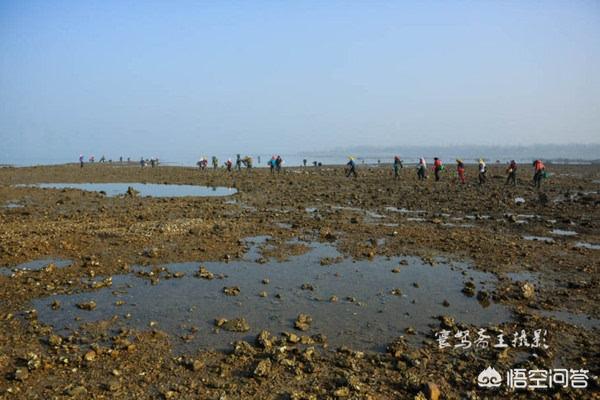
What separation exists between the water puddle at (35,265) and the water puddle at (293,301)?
88.5 inches

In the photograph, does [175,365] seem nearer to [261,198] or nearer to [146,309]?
[146,309]

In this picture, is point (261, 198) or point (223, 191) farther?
point (223, 191)

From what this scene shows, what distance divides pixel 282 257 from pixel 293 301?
3.57 meters

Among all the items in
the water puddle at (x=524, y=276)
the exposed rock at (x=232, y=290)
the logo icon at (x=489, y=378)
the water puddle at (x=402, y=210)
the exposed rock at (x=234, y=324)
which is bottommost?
the logo icon at (x=489, y=378)

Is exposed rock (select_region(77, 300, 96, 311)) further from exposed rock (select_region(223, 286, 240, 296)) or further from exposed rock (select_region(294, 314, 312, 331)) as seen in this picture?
exposed rock (select_region(294, 314, 312, 331))

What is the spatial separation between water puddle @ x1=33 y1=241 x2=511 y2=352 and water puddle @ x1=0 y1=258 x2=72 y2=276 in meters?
2.25

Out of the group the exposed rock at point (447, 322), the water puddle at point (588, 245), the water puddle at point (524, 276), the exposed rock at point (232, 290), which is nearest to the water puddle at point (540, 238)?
the water puddle at point (588, 245)

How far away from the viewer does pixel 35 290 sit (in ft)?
30.8

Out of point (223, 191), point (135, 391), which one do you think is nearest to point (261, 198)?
point (223, 191)

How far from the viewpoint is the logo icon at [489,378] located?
6016 millimetres

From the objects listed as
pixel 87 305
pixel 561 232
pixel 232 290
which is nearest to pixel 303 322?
pixel 232 290

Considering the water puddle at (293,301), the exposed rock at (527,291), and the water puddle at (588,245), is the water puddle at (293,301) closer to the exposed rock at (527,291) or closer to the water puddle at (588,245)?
the exposed rock at (527,291)

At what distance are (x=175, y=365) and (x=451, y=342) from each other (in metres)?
4.88

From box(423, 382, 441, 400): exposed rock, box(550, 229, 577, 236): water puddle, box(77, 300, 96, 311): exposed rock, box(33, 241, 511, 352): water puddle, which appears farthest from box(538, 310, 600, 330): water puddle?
box(77, 300, 96, 311): exposed rock
